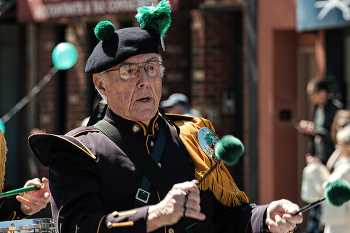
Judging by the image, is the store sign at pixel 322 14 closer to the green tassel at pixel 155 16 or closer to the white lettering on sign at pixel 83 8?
the white lettering on sign at pixel 83 8

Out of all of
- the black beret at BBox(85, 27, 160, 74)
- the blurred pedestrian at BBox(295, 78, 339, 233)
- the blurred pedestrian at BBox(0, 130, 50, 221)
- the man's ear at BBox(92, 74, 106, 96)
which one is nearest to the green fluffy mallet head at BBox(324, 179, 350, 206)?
the black beret at BBox(85, 27, 160, 74)

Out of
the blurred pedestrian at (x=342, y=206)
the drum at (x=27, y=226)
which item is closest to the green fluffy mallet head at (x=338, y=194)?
the drum at (x=27, y=226)

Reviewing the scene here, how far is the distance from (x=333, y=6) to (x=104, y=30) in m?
4.96

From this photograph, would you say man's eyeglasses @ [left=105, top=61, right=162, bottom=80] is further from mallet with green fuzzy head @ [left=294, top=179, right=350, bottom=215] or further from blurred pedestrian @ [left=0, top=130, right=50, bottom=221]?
mallet with green fuzzy head @ [left=294, top=179, right=350, bottom=215]

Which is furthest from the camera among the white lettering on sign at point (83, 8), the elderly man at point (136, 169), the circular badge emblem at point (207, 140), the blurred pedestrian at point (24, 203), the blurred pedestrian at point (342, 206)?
the white lettering on sign at point (83, 8)

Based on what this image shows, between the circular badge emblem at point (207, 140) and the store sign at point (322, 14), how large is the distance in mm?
4560

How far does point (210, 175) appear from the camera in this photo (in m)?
2.66

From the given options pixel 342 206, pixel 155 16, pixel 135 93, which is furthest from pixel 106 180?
pixel 342 206

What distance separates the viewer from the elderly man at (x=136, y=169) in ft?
7.45

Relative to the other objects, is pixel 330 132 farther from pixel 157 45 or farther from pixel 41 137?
pixel 41 137

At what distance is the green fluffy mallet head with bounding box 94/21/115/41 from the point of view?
257 centimetres

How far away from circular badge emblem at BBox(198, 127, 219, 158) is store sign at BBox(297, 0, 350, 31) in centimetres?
456

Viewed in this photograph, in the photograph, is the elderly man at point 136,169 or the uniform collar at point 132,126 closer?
the elderly man at point 136,169

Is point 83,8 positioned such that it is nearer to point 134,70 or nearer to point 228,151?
point 134,70
